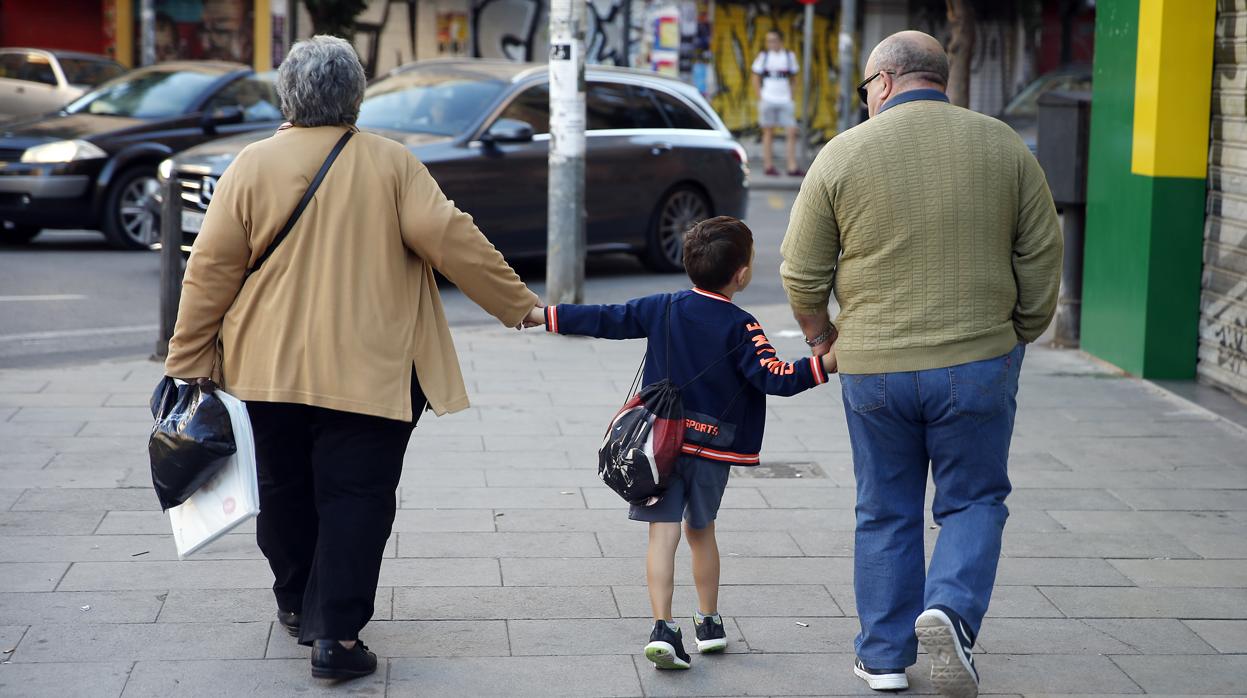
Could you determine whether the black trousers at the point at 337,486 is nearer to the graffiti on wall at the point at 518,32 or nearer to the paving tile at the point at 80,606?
the paving tile at the point at 80,606

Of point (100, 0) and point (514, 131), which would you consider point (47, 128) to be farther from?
point (100, 0)

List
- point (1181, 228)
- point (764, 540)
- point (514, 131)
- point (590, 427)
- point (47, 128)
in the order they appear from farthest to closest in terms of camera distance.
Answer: point (47, 128) < point (514, 131) < point (1181, 228) < point (590, 427) < point (764, 540)

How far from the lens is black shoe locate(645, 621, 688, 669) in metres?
4.19

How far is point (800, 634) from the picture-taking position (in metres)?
4.59

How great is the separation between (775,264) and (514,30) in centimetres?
1499

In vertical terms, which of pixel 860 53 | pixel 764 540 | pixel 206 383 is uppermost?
pixel 860 53

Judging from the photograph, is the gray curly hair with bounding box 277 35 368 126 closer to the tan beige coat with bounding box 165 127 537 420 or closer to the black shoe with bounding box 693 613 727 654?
the tan beige coat with bounding box 165 127 537 420

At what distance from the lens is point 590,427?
24.1 feet

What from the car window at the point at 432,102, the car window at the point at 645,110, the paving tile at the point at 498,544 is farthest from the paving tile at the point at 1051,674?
the car window at the point at 645,110

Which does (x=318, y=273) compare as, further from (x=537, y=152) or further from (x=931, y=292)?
(x=537, y=152)

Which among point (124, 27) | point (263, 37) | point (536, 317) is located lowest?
point (536, 317)

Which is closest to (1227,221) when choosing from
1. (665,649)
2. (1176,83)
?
(1176,83)

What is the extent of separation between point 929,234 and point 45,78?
1743 cm

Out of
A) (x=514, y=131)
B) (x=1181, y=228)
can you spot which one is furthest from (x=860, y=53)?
(x=1181, y=228)
